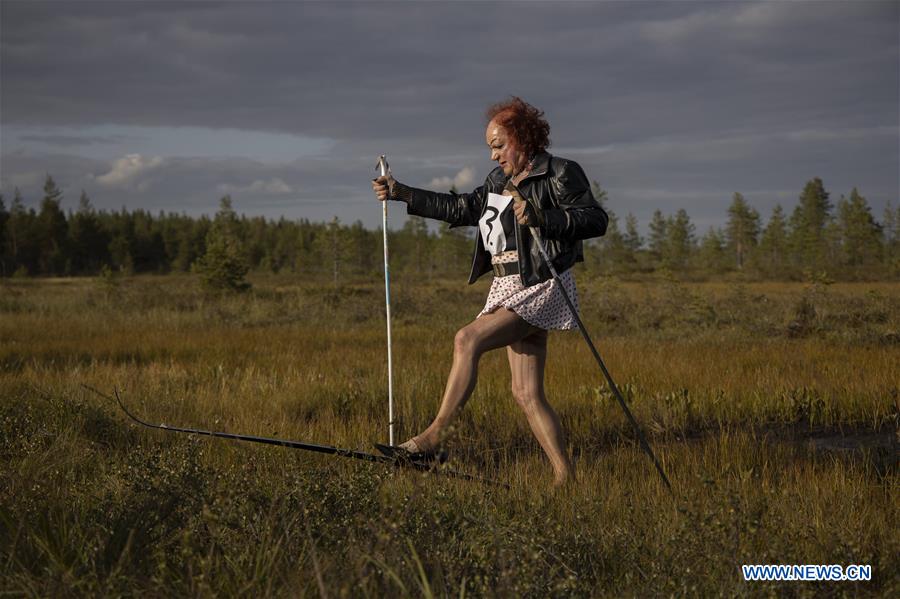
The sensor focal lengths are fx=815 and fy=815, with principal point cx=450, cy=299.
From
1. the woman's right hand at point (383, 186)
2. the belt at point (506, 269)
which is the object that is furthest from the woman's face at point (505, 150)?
the woman's right hand at point (383, 186)

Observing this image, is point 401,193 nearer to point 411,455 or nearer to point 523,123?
point 523,123

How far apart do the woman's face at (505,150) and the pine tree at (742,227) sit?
98.3 m

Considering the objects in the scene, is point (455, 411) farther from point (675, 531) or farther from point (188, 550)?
point (188, 550)

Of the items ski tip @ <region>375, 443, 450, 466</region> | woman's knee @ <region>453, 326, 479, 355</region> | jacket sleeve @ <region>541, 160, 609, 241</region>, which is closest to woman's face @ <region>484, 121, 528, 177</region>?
jacket sleeve @ <region>541, 160, 609, 241</region>

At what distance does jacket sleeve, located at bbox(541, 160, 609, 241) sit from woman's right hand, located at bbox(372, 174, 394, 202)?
1.32 m

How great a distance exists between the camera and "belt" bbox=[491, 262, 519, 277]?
5340mm

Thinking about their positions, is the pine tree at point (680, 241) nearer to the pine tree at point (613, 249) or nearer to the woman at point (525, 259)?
the pine tree at point (613, 249)

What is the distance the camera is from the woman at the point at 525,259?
5.08 m

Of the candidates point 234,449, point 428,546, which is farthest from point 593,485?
point 234,449

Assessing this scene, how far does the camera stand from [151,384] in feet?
28.7

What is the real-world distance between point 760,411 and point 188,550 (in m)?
6.41

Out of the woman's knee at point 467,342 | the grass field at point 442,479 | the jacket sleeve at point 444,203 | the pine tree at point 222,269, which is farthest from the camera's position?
the pine tree at point 222,269

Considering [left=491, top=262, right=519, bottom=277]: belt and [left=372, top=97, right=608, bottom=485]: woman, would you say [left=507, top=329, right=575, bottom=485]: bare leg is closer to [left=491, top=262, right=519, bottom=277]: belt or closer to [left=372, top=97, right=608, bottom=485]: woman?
[left=372, top=97, right=608, bottom=485]: woman

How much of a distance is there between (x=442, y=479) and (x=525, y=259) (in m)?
1.85
